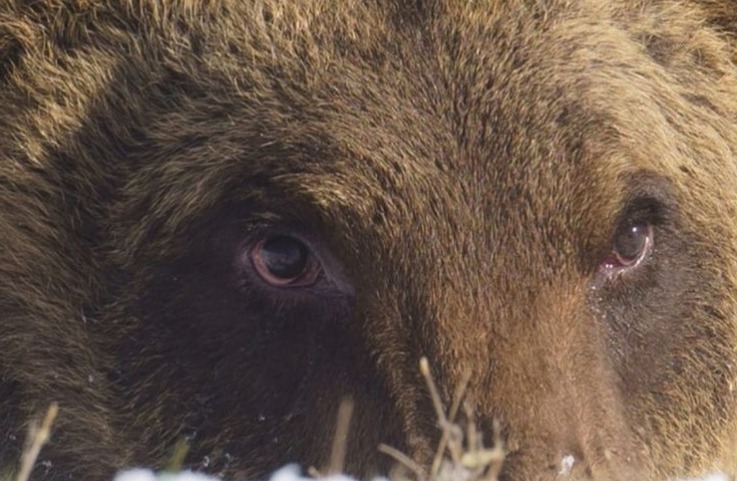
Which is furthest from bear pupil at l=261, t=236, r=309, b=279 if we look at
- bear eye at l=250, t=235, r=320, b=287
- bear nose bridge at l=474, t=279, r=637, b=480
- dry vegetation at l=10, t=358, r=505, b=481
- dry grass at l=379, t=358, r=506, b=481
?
bear nose bridge at l=474, t=279, r=637, b=480

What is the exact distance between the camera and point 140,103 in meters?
5.69

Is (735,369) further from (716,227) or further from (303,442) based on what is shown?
(303,442)

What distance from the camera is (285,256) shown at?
5.50 m

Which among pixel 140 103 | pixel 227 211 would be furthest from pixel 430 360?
pixel 140 103

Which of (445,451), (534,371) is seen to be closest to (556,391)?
(534,371)

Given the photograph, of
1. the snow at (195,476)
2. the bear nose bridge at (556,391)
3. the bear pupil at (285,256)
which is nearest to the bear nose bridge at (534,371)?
the bear nose bridge at (556,391)

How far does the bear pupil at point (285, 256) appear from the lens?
5.50 m

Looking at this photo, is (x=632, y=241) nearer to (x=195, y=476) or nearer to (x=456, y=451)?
(x=456, y=451)

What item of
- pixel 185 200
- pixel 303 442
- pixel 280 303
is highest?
pixel 185 200

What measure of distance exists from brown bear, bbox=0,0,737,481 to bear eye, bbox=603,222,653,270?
0.4 inches

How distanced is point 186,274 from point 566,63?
136 centimetres

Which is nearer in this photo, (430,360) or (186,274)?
(430,360)

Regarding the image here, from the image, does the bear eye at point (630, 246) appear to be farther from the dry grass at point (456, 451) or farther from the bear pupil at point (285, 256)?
the bear pupil at point (285, 256)

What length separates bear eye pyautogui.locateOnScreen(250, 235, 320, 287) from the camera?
549 cm
